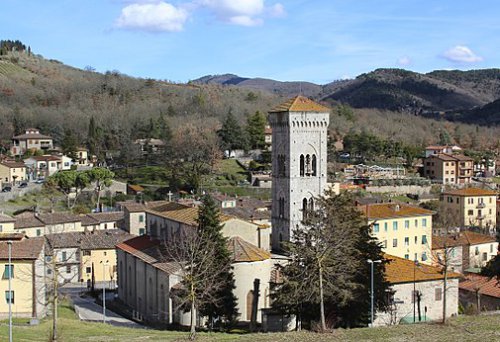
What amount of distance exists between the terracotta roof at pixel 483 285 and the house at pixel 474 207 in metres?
35.9

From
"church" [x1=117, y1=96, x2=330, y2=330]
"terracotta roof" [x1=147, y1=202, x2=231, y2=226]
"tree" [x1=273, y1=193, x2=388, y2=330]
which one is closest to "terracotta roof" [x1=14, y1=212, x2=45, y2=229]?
"terracotta roof" [x1=147, y1=202, x2=231, y2=226]

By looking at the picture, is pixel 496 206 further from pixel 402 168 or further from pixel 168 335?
pixel 168 335

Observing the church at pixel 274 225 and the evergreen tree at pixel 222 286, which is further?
the church at pixel 274 225

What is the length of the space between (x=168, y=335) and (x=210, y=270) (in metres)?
6.57

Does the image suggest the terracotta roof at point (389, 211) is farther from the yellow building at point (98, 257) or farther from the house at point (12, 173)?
the house at point (12, 173)

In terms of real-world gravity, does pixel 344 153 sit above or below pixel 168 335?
above

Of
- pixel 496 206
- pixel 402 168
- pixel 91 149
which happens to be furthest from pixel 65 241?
pixel 402 168

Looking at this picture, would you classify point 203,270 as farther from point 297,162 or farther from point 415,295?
point 415,295

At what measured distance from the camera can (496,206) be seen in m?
85.1

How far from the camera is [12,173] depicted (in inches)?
3391

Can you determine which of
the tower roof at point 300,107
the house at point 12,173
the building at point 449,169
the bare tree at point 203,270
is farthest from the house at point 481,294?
the building at point 449,169

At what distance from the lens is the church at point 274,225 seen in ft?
128

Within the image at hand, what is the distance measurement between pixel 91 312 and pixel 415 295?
21.8m

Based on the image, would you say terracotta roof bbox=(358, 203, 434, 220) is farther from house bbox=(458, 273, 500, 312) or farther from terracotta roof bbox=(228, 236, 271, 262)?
terracotta roof bbox=(228, 236, 271, 262)
